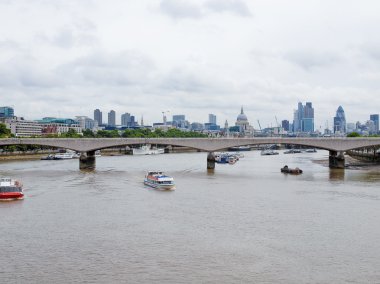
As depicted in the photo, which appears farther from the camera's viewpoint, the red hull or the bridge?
the bridge

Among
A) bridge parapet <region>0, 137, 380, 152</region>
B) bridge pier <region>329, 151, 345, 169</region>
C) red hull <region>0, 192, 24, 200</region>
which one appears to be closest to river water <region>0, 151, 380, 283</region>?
red hull <region>0, 192, 24, 200</region>

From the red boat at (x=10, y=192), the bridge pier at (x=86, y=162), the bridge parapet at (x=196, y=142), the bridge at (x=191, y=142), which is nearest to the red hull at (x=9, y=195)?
the red boat at (x=10, y=192)

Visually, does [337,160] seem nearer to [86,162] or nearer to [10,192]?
[86,162]

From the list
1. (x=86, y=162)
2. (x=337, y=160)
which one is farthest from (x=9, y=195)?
(x=337, y=160)

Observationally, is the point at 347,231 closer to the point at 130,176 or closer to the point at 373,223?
the point at 373,223

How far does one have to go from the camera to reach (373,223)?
32500 mm

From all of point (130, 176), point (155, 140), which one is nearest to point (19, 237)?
point (130, 176)

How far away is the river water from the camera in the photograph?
75.2 feet

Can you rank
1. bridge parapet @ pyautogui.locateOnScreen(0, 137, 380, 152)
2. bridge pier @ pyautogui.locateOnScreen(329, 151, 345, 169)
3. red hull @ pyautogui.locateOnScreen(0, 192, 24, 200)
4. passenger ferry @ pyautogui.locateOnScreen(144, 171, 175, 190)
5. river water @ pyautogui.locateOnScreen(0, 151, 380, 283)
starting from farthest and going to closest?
bridge pier @ pyautogui.locateOnScreen(329, 151, 345, 169), bridge parapet @ pyautogui.locateOnScreen(0, 137, 380, 152), passenger ferry @ pyautogui.locateOnScreen(144, 171, 175, 190), red hull @ pyautogui.locateOnScreen(0, 192, 24, 200), river water @ pyautogui.locateOnScreen(0, 151, 380, 283)

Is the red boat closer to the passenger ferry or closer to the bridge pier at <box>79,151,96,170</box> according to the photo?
the passenger ferry

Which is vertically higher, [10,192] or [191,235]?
[10,192]

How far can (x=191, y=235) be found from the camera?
29.4 meters

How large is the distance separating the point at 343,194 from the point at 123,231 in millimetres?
21988

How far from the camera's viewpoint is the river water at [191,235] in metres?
22.9
